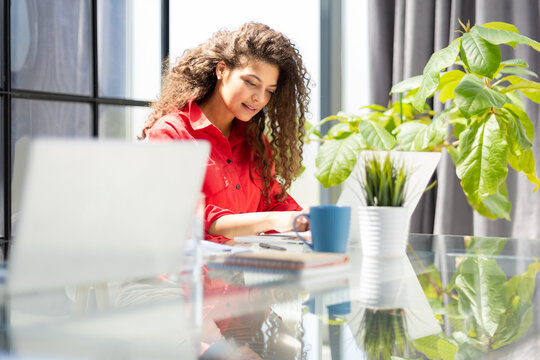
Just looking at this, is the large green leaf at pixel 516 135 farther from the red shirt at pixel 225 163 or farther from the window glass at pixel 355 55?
the window glass at pixel 355 55

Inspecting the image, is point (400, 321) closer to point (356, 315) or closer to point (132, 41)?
point (356, 315)

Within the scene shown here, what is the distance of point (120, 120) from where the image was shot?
2.89m

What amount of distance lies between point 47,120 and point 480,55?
1.80 metres

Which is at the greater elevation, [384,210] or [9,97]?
[9,97]

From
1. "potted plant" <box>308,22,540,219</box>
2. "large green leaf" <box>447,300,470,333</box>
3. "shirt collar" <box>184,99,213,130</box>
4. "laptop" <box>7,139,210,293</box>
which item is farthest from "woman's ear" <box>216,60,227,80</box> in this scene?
"large green leaf" <box>447,300,470,333</box>

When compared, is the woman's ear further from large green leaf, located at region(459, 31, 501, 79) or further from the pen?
the pen

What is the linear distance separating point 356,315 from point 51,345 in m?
0.33

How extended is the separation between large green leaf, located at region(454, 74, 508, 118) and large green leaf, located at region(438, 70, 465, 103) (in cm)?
38

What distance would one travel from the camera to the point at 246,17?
380cm

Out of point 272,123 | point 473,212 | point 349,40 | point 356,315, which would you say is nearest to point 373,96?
point 349,40

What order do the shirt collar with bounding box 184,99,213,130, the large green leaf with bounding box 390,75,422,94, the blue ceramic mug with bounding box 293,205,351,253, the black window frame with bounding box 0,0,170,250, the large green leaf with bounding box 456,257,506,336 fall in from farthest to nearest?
the black window frame with bounding box 0,0,170,250
the large green leaf with bounding box 390,75,422,94
the shirt collar with bounding box 184,99,213,130
the blue ceramic mug with bounding box 293,205,351,253
the large green leaf with bounding box 456,257,506,336

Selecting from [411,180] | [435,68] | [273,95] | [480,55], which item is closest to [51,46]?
[273,95]

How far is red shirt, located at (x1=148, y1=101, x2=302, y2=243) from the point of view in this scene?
1.88 meters

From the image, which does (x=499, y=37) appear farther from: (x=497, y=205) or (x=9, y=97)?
(x=9, y=97)
